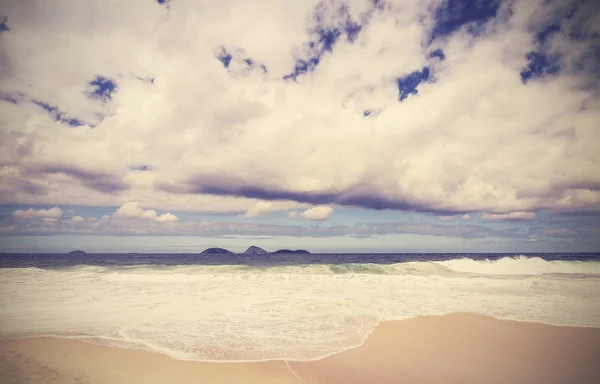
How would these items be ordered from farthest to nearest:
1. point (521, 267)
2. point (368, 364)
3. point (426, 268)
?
point (521, 267), point (426, 268), point (368, 364)

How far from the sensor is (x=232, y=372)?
609cm

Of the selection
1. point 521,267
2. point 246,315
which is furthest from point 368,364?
point 521,267

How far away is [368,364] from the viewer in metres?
6.68

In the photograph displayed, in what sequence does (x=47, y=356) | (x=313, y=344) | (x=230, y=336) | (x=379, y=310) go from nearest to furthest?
1. (x=47, y=356)
2. (x=313, y=344)
3. (x=230, y=336)
4. (x=379, y=310)

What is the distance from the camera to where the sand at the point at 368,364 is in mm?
5871

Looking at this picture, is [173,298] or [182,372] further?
[173,298]

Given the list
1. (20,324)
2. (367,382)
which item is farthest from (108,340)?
(367,382)

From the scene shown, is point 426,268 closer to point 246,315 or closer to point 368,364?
point 246,315

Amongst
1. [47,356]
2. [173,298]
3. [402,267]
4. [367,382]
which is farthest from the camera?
[402,267]

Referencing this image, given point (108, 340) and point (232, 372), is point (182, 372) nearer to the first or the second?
point (232, 372)

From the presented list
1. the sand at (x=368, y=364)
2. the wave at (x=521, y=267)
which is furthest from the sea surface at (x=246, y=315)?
the wave at (x=521, y=267)

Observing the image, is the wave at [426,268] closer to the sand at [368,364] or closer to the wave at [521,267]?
the wave at [521,267]

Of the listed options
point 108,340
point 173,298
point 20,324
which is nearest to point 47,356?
point 108,340

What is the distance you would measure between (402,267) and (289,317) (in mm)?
31919
